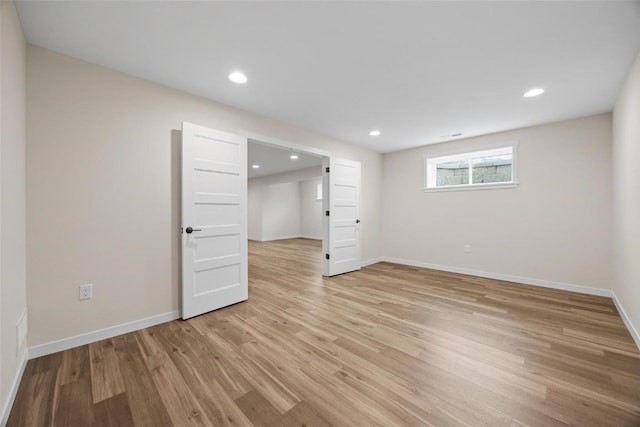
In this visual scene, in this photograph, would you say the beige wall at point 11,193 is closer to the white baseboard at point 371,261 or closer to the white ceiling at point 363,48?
the white ceiling at point 363,48

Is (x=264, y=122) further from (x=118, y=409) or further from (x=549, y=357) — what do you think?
(x=549, y=357)

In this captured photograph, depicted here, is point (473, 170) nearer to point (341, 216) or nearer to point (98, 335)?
point (341, 216)

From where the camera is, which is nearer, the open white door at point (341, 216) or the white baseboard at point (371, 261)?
the open white door at point (341, 216)

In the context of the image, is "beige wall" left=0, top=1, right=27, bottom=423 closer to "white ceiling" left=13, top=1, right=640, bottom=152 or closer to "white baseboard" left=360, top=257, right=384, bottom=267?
"white ceiling" left=13, top=1, right=640, bottom=152

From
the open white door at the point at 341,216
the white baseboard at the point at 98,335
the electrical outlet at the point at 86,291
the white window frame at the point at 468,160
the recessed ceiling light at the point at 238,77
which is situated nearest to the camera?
the white baseboard at the point at 98,335

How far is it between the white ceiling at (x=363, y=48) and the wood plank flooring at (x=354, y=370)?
2.44 m

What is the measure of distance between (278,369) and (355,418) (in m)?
0.66

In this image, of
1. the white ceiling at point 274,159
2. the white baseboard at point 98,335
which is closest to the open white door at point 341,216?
the white ceiling at point 274,159

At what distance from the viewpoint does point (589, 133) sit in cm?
343

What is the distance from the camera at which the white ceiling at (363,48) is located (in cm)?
163

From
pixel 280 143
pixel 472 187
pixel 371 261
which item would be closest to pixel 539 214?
pixel 472 187

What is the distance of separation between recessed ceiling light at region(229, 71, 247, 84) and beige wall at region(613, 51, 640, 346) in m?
3.40

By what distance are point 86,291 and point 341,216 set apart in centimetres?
339

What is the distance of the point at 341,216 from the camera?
176 inches
